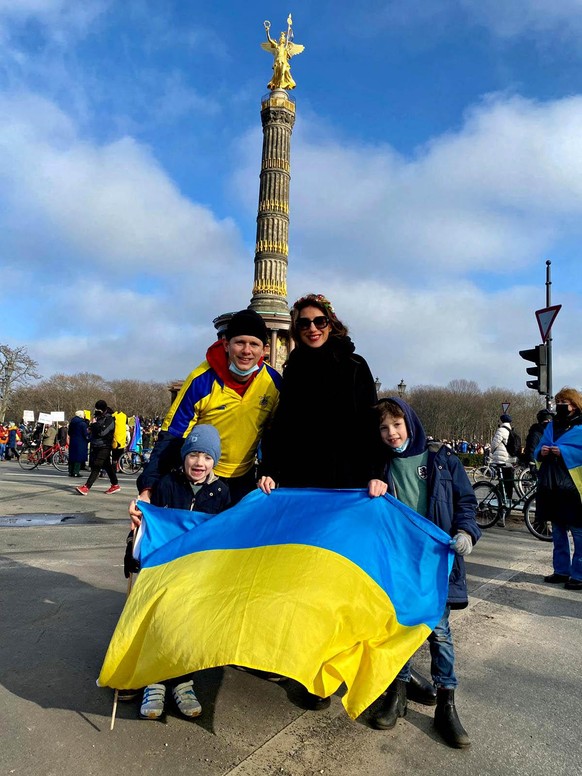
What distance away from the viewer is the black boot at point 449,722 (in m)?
2.85

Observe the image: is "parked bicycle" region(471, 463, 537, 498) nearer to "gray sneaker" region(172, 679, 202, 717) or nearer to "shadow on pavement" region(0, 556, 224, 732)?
"shadow on pavement" region(0, 556, 224, 732)

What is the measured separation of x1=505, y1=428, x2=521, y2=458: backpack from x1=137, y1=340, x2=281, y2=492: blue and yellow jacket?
8.14 m

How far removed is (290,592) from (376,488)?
83 cm

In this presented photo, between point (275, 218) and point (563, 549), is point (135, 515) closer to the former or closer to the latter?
point (563, 549)

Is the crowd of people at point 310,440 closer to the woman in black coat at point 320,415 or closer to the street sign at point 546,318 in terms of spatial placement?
the woman in black coat at point 320,415

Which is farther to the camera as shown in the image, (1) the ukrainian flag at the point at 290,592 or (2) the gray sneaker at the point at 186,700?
(2) the gray sneaker at the point at 186,700

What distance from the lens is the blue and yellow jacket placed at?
382cm

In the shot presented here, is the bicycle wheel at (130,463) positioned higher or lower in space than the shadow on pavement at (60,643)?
higher

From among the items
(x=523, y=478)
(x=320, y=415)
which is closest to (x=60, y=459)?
(x=523, y=478)

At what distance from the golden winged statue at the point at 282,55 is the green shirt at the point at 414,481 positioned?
4680 cm

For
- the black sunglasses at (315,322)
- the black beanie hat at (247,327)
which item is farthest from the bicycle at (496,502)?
the black beanie hat at (247,327)

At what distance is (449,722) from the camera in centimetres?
295

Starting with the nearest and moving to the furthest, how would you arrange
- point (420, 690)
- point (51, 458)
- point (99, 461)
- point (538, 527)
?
1. point (420, 690)
2. point (538, 527)
3. point (99, 461)
4. point (51, 458)

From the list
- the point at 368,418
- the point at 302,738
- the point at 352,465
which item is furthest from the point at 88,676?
the point at 368,418
